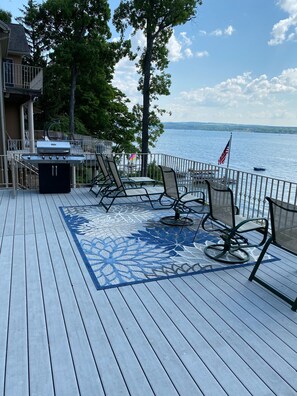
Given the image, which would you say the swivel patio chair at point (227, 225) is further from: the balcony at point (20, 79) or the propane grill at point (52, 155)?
the balcony at point (20, 79)

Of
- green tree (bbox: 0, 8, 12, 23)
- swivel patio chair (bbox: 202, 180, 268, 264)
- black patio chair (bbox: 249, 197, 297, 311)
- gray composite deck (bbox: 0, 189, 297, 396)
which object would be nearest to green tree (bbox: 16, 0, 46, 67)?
green tree (bbox: 0, 8, 12, 23)

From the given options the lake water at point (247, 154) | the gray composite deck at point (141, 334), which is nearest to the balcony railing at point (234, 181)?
the gray composite deck at point (141, 334)

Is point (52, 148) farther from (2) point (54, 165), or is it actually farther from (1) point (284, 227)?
(1) point (284, 227)

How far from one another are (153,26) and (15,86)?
6.39 m

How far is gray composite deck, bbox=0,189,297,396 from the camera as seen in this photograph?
1815mm

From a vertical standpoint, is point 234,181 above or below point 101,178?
A: above

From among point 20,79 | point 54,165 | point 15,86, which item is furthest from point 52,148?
point 20,79

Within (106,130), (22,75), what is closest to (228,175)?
(22,75)

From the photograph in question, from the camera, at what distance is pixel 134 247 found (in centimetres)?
385

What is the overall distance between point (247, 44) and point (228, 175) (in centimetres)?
1925

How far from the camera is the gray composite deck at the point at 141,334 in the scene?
182 centimetres

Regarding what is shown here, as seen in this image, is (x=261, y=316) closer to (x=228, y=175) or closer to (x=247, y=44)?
(x=228, y=175)

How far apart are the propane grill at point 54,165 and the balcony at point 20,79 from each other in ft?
24.7

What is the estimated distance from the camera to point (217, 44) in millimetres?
20609
